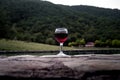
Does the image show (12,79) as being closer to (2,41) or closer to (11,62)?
(11,62)

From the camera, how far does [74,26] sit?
3512cm

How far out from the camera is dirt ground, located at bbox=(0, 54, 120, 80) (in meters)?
1.14

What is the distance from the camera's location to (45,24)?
37.0 meters

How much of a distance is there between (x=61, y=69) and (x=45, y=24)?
36044 millimetres

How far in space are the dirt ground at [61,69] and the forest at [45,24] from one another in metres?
24.5

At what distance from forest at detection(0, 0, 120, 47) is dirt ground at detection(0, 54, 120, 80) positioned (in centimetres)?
2454

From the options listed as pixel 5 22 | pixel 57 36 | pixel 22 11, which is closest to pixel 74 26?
pixel 5 22

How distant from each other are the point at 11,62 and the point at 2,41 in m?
32.8

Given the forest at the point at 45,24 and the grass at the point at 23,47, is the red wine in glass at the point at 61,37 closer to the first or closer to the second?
the grass at the point at 23,47

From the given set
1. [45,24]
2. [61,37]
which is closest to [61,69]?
[61,37]

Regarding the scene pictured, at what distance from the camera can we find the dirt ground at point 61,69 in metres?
1.14

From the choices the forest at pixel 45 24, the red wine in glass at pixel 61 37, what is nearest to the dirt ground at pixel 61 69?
the red wine in glass at pixel 61 37

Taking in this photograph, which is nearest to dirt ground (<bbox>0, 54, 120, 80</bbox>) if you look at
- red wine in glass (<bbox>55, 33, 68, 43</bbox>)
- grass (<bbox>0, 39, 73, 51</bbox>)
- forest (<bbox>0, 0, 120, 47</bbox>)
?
red wine in glass (<bbox>55, 33, 68, 43</bbox>)

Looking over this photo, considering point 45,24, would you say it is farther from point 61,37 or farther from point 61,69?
point 61,69
